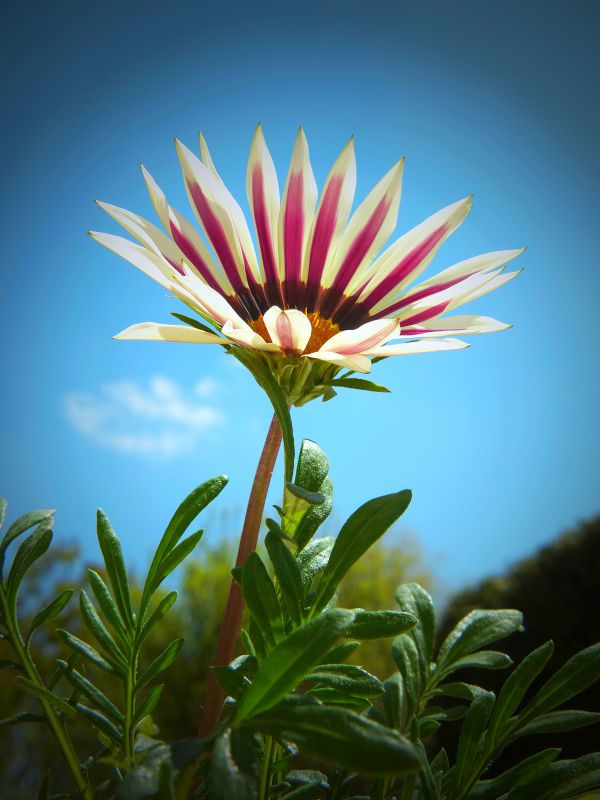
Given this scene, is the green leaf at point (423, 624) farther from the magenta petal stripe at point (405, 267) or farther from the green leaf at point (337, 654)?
the magenta petal stripe at point (405, 267)

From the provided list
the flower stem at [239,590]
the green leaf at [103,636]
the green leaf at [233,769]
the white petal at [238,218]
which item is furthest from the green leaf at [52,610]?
the white petal at [238,218]

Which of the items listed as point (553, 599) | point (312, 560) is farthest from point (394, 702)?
point (553, 599)

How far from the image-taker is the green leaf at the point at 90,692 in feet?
1.29

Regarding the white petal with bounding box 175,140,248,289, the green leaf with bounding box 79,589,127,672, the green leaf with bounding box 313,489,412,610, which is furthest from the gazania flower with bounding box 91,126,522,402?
the green leaf with bounding box 79,589,127,672

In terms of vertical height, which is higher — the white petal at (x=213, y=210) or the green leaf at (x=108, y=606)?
the white petal at (x=213, y=210)

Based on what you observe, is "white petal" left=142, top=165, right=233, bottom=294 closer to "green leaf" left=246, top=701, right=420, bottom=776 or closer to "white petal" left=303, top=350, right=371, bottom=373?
"white petal" left=303, top=350, right=371, bottom=373

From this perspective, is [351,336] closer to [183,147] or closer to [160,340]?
[160,340]

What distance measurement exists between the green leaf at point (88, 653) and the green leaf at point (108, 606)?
19mm

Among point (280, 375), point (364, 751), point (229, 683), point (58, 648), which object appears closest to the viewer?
point (364, 751)

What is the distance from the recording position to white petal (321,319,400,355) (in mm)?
419

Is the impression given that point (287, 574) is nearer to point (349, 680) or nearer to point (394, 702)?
point (349, 680)

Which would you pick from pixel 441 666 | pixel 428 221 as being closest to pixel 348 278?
pixel 428 221

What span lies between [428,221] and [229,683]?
415 millimetres

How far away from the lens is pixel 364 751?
0.82 feet
